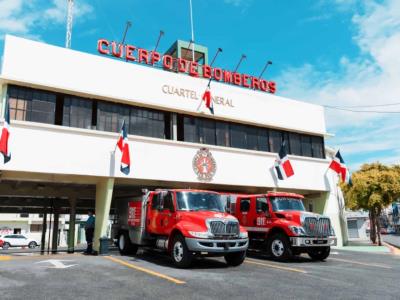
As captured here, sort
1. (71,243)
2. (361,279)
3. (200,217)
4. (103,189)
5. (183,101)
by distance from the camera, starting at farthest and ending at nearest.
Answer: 1. (71,243)
2. (183,101)
3. (103,189)
4. (200,217)
5. (361,279)

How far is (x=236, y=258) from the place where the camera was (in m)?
12.5

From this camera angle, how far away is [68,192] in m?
23.1

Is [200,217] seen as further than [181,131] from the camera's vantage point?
No

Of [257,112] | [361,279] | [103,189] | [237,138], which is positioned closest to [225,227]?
[361,279]

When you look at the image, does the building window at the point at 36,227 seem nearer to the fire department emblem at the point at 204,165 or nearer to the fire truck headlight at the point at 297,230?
the fire department emblem at the point at 204,165

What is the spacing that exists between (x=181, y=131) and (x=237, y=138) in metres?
3.80

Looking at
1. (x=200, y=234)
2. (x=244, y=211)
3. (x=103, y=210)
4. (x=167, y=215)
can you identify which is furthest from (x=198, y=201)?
(x=103, y=210)

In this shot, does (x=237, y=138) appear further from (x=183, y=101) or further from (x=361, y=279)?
(x=361, y=279)

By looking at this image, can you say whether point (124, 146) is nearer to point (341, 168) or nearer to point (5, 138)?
point (5, 138)

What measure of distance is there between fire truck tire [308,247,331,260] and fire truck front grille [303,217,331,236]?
732 mm

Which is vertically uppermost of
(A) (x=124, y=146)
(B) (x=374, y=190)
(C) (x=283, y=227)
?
(A) (x=124, y=146)

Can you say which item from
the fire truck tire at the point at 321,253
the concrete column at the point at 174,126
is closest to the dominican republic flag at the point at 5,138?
the concrete column at the point at 174,126

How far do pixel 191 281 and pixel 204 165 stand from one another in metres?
11.5

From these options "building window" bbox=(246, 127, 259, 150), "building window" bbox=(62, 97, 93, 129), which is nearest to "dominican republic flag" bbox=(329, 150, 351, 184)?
"building window" bbox=(246, 127, 259, 150)
